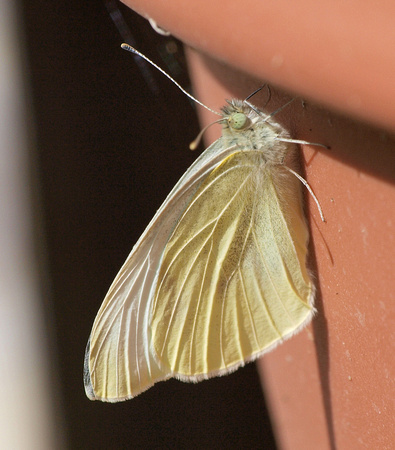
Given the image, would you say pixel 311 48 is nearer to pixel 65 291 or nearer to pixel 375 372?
pixel 375 372

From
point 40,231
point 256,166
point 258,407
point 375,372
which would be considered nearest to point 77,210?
point 40,231

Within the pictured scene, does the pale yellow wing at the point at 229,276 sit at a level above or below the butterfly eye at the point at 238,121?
below

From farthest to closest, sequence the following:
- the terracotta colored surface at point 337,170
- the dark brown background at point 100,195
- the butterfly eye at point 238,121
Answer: the dark brown background at point 100,195
the butterfly eye at point 238,121
the terracotta colored surface at point 337,170

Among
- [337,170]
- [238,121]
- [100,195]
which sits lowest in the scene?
[337,170]

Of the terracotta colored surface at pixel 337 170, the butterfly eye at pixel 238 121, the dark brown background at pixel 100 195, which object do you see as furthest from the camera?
the dark brown background at pixel 100 195

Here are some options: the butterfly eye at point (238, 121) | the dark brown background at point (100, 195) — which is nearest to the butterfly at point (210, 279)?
the butterfly eye at point (238, 121)

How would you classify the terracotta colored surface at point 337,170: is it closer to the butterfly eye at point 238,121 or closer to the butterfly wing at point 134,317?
the butterfly eye at point 238,121

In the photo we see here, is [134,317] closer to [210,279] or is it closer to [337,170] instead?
[210,279]

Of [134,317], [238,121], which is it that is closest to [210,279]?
[134,317]
